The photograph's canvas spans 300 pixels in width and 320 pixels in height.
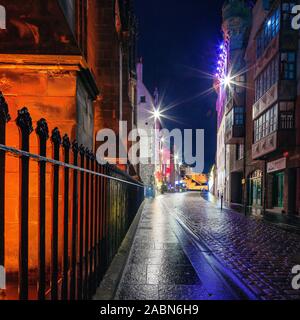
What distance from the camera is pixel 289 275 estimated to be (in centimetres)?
663

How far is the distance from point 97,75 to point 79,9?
5.97 m

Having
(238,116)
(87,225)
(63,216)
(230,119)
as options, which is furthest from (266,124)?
(63,216)

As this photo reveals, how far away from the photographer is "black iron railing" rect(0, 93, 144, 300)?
2400 mm

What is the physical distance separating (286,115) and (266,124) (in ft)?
9.32

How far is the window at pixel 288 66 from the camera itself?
23859 millimetres

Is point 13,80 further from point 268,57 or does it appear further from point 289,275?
point 268,57

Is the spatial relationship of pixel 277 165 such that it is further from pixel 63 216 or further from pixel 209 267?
pixel 63 216

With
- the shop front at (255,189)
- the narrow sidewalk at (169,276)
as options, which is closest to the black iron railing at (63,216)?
the narrow sidewalk at (169,276)

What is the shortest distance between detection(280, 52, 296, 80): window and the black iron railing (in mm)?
20657

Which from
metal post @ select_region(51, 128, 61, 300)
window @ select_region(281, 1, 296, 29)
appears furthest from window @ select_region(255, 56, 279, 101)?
metal post @ select_region(51, 128, 61, 300)

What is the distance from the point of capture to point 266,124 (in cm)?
2662

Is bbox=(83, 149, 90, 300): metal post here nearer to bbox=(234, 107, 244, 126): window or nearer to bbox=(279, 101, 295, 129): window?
bbox=(279, 101, 295, 129): window

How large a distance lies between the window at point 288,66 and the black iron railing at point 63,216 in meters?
20.7
